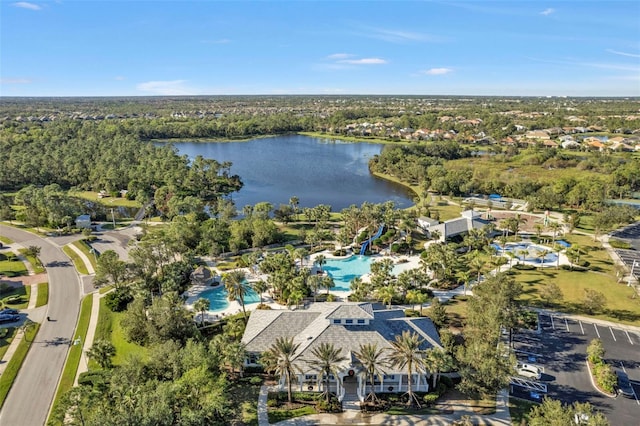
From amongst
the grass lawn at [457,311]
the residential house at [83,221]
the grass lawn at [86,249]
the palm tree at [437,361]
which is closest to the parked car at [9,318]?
the grass lawn at [86,249]

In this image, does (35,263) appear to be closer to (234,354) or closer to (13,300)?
(13,300)

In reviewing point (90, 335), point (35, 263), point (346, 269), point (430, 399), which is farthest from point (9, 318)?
→ point (430, 399)

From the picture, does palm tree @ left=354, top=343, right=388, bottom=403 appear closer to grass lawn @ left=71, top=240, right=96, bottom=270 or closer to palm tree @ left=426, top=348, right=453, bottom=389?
palm tree @ left=426, top=348, right=453, bottom=389

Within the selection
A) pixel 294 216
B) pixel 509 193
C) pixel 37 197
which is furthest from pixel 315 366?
pixel 509 193

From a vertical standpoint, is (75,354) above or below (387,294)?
below

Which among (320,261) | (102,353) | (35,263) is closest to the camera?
(102,353)

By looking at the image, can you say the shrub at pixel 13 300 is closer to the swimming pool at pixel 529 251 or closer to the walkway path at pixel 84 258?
the walkway path at pixel 84 258

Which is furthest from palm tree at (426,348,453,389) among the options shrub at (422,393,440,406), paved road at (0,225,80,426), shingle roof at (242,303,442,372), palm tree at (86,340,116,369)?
paved road at (0,225,80,426)
